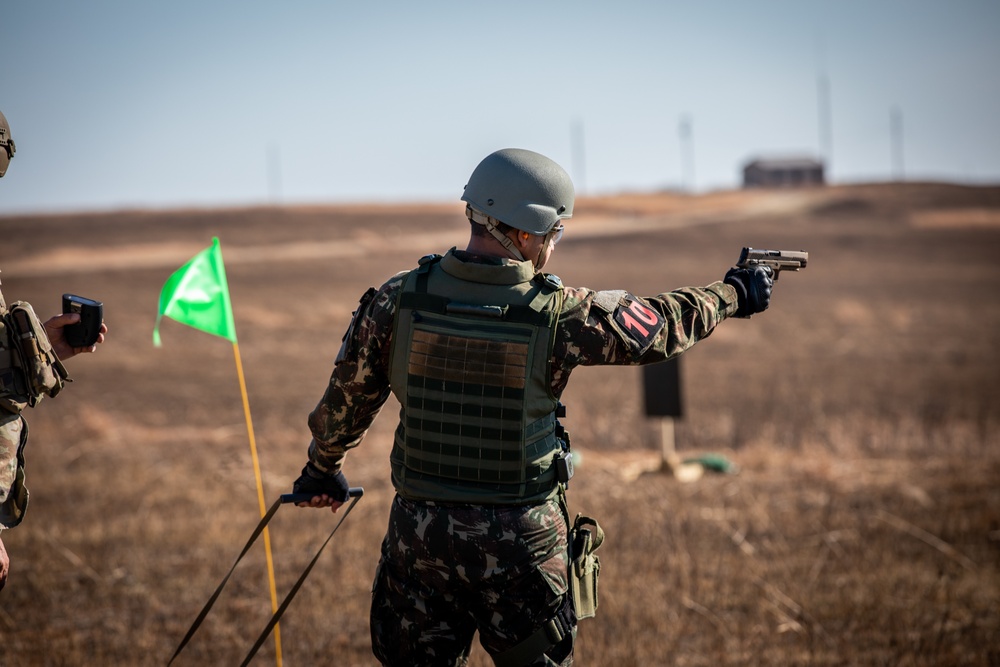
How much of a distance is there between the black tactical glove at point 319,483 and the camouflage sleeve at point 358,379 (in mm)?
84

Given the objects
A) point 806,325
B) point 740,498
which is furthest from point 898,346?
point 740,498

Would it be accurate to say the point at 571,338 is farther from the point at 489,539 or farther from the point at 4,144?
the point at 4,144

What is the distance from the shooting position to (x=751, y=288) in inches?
138

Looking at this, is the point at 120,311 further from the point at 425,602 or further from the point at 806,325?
the point at 425,602

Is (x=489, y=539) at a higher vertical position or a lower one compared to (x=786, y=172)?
higher

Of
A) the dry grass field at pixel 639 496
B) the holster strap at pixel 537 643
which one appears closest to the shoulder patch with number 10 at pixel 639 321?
the holster strap at pixel 537 643

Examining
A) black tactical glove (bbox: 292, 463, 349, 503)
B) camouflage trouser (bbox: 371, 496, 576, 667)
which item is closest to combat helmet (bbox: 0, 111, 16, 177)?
black tactical glove (bbox: 292, 463, 349, 503)

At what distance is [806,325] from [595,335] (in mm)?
25084

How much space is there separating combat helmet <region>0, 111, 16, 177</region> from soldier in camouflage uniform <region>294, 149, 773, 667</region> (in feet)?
4.78

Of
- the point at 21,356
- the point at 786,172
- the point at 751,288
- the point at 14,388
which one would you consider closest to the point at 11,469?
the point at 14,388

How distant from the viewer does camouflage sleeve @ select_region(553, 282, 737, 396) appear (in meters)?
3.15

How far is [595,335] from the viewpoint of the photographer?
10.3ft

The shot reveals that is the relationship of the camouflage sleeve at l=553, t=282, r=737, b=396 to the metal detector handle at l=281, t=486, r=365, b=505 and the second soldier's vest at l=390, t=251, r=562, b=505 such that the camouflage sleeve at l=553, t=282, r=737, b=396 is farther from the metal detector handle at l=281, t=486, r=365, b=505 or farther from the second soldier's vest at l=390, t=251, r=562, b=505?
the metal detector handle at l=281, t=486, r=365, b=505

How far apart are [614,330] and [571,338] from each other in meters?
0.15
